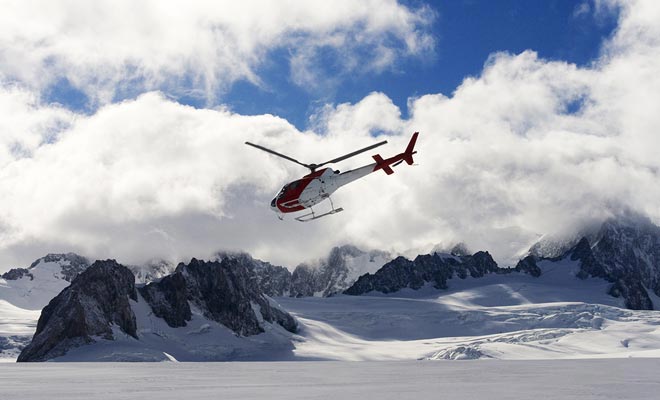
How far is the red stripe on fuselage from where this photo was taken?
5944 cm

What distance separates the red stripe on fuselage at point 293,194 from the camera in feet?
195

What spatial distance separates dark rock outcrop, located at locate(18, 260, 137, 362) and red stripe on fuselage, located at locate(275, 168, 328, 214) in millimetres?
100667

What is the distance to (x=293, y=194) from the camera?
59812mm

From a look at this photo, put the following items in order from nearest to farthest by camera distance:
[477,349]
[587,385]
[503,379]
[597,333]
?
[587,385], [503,379], [477,349], [597,333]

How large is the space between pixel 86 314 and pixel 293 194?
106m

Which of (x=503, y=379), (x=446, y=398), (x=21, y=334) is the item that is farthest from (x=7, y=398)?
(x=21, y=334)

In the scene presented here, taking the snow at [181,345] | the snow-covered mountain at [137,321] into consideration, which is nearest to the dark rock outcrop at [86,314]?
the snow-covered mountain at [137,321]

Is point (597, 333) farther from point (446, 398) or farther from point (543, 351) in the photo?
point (446, 398)

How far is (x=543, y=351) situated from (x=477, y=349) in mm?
18838

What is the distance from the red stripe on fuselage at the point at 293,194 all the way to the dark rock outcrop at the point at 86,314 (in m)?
101

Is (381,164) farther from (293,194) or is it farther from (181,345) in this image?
(181,345)

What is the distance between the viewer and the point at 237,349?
17838cm

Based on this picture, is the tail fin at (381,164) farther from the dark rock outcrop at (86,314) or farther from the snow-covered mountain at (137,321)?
the dark rock outcrop at (86,314)

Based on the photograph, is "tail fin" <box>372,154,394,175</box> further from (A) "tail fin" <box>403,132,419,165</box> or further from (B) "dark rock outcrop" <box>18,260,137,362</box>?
(B) "dark rock outcrop" <box>18,260,137,362</box>
